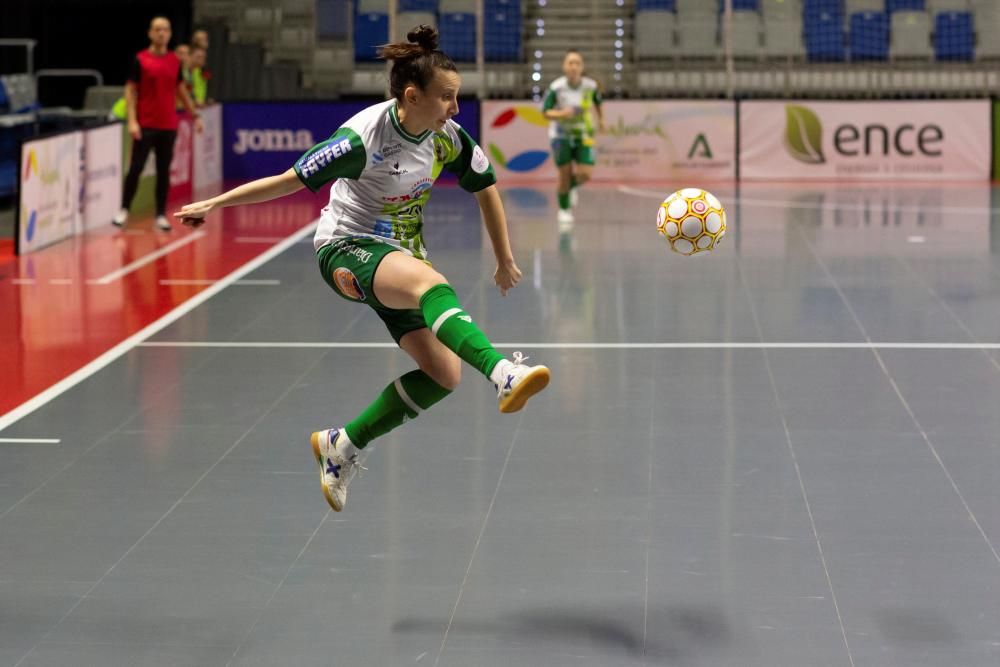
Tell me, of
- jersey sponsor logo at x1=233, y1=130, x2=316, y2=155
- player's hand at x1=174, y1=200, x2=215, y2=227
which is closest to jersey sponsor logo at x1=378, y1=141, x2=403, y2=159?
player's hand at x1=174, y1=200, x2=215, y2=227

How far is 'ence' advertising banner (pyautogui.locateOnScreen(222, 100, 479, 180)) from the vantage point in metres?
22.0

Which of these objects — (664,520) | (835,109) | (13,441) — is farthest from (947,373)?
(835,109)

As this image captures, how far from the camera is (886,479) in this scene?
7.00 meters

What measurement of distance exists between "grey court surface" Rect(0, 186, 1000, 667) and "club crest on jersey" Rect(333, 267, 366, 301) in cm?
107

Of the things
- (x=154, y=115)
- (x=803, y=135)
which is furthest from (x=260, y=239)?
(x=803, y=135)

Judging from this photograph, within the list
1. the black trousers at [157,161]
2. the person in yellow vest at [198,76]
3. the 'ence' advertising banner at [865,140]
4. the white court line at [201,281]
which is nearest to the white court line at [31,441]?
the white court line at [201,281]

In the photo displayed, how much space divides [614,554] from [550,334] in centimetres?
473

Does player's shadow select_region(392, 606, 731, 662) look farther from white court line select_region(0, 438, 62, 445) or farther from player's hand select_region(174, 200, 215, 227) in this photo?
white court line select_region(0, 438, 62, 445)

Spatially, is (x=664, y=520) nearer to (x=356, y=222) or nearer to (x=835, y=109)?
(x=356, y=222)

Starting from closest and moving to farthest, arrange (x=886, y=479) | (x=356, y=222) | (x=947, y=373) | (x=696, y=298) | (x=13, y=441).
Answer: (x=356, y=222), (x=886, y=479), (x=13, y=441), (x=947, y=373), (x=696, y=298)

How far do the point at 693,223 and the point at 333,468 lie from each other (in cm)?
205

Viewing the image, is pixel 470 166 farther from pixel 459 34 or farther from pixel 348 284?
pixel 459 34

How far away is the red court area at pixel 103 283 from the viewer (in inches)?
394

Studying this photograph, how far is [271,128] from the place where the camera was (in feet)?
72.6
